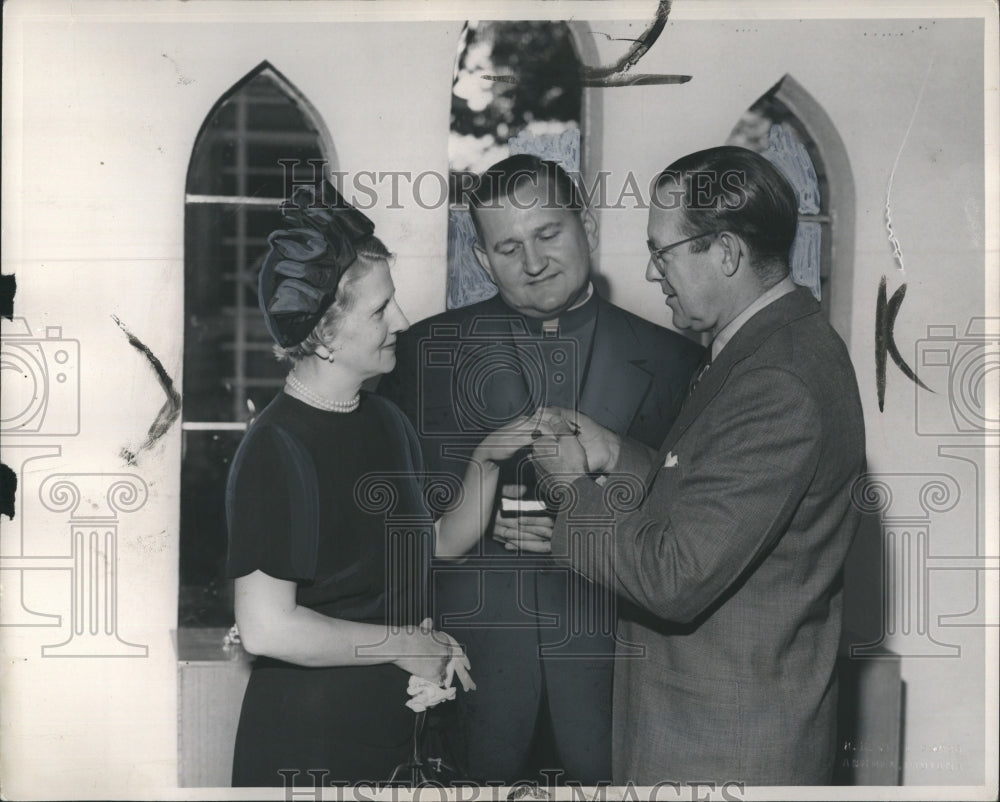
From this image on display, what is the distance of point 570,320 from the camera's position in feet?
8.42

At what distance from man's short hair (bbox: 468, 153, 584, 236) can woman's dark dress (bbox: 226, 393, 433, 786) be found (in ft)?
1.99

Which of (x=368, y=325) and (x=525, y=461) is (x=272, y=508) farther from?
(x=525, y=461)

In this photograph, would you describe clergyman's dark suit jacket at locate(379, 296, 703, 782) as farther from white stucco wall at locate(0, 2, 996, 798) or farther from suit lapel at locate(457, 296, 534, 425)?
white stucco wall at locate(0, 2, 996, 798)

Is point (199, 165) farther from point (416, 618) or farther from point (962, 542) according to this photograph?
point (962, 542)

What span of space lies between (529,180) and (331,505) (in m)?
0.95

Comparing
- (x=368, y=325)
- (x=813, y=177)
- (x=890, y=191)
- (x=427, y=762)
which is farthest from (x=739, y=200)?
(x=427, y=762)

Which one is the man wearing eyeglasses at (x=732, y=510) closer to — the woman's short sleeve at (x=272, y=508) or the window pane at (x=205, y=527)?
the woman's short sleeve at (x=272, y=508)

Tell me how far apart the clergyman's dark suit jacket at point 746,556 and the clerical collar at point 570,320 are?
Answer: 13.9 inches

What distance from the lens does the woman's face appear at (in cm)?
253

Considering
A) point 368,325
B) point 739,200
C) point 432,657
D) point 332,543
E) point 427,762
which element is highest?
point 739,200

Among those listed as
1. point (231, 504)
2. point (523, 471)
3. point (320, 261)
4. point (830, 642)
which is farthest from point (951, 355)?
point (231, 504)

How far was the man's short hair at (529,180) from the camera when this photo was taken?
254 cm

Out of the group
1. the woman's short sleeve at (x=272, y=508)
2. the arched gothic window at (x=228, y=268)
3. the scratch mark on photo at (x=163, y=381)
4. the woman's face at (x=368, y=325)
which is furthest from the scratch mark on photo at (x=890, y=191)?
the scratch mark on photo at (x=163, y=381)

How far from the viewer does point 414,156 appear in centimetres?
255
